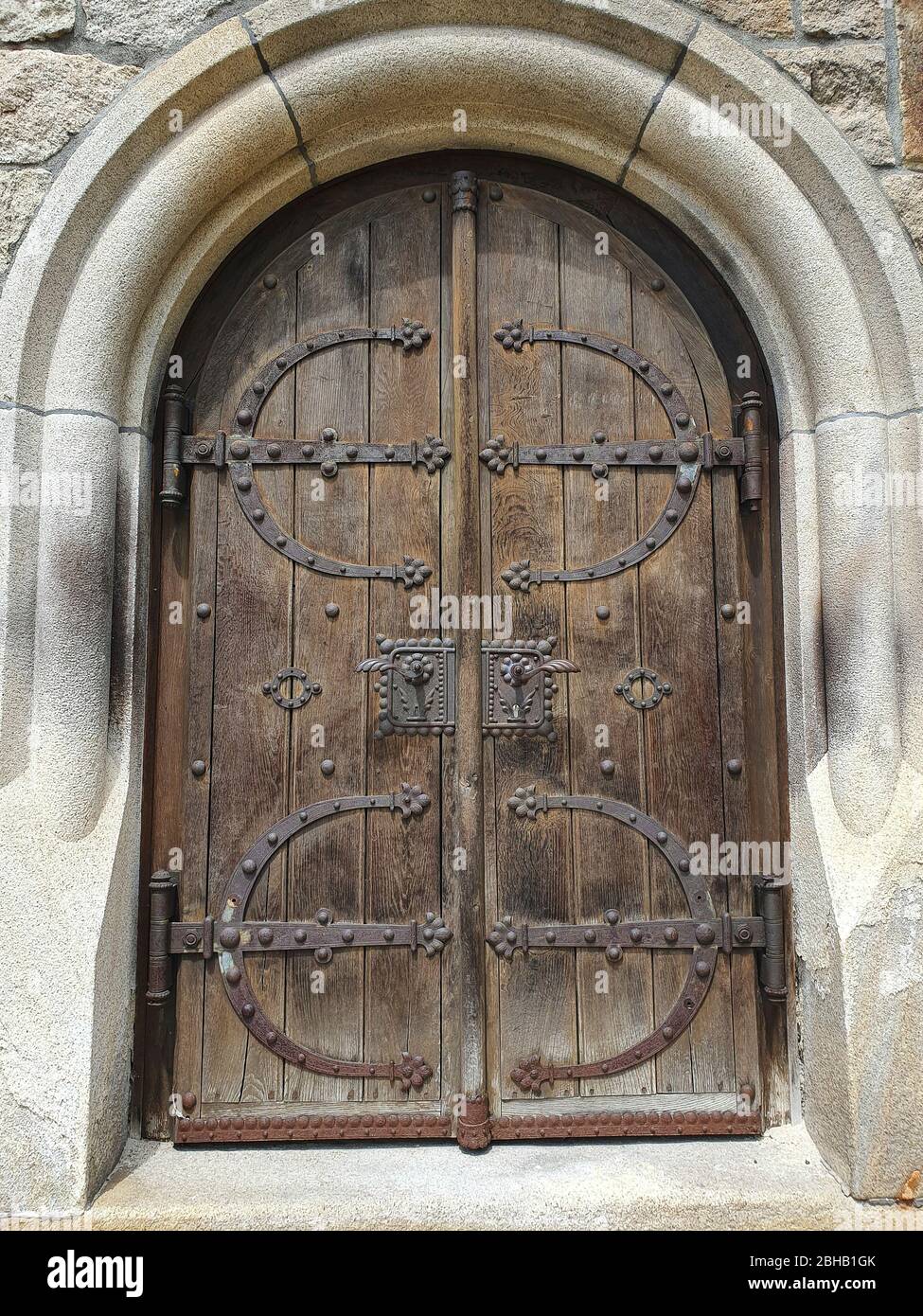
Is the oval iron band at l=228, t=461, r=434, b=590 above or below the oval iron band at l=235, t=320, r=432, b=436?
below

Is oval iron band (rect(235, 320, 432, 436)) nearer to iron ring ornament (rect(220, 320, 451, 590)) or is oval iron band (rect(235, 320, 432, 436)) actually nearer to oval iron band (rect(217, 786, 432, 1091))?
iron ring ornament (rect(220, 320, 451, 590))

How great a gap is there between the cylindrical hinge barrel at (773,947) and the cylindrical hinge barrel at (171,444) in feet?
4.98

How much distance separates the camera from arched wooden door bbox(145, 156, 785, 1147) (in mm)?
1716

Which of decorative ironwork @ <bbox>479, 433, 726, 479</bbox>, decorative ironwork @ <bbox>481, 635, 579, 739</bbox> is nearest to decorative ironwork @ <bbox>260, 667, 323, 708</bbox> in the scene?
decorative ironwork @ <bbox>481, 635, 579, 739</bbox>

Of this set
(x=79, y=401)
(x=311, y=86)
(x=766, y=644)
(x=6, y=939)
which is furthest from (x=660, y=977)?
(x=311, y=86)

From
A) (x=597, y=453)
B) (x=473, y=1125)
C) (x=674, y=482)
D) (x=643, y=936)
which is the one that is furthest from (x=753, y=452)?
(x=473, y=1125)

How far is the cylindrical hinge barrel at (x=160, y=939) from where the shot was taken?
1.68 meters

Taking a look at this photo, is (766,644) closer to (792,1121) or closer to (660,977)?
(660,977)

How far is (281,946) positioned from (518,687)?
0.73 meters

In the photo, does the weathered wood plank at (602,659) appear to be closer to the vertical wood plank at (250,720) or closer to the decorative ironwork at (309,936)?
the decorative ironwork at (309,936)

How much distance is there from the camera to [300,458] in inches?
70.7

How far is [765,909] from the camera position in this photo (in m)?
1.73

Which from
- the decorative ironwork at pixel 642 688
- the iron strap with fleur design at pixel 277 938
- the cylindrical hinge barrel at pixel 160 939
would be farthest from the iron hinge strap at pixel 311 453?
the cylindrical hinge barrel at pixel 160 939

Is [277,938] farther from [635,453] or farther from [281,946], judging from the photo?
[635,453]
